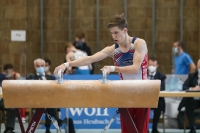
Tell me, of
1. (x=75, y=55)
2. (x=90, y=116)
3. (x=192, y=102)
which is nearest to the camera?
(x=192, y=102)

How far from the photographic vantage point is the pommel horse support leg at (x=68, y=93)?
4.59 meters

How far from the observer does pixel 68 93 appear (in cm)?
459

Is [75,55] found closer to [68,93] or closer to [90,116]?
[90,116]

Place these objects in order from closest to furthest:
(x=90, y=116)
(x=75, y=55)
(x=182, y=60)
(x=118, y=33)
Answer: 1. (x=118, y=33)
2. (x=90, y=116)
3. (x=75, y=55)
4. (x=182, y=60)

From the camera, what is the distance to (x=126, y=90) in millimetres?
4633

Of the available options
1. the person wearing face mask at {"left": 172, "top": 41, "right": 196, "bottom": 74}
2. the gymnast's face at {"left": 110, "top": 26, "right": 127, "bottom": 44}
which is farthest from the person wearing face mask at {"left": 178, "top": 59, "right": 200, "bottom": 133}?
the gymnast's face at {"left": 110, "top": 26, "right": 127, "bottom": 44}

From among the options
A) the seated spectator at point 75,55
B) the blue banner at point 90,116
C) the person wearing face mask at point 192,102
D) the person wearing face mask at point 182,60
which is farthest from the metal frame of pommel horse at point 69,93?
the person wearing face mask at point 182,60

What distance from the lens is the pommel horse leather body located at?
15.0 ft

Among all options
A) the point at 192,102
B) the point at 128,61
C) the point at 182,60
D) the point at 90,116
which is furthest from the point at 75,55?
the point at 128,61

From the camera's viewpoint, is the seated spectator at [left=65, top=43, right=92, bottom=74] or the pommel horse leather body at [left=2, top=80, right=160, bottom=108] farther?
the seated spectator at [left=65, top=43, right=92, bottom=74]

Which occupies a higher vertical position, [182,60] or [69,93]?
[69,93]

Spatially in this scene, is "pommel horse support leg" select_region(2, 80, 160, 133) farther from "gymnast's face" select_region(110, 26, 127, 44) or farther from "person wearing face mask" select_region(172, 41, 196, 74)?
"person wearing face mask" select_region(172, 41, 196, 74)

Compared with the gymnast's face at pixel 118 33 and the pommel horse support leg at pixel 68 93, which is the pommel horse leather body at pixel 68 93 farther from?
the gymnast's face at pixel 118 33

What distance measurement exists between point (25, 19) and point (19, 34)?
437 millimetres
